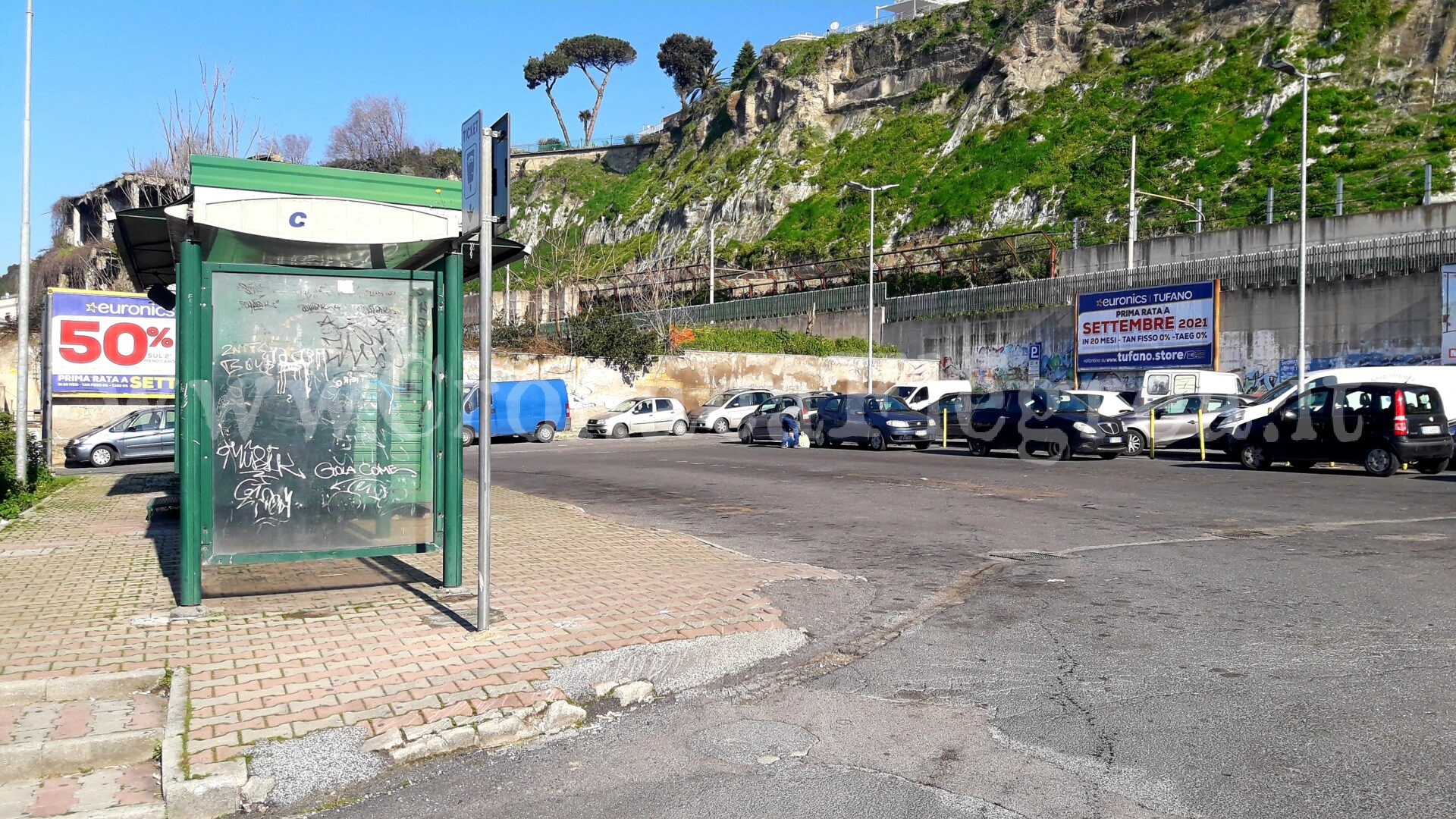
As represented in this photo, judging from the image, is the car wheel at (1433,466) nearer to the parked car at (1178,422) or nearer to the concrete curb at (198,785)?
the parked car at (1178,422)

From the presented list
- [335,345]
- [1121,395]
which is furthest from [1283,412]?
[335,345]

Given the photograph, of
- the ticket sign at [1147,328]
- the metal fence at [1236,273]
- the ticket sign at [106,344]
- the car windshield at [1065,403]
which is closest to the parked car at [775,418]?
the car windshield at [1065,403]

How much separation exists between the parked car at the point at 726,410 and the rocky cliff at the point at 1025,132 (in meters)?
16.5

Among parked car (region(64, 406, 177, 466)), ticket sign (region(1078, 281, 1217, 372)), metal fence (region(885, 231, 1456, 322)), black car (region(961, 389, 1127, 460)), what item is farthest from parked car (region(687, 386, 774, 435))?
parked car (region(64, 406, 177, 466))

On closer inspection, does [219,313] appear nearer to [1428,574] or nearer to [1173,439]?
[1428,574]

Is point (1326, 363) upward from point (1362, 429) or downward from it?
upward

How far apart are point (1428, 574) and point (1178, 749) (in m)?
5.48

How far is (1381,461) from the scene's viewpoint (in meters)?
18.3

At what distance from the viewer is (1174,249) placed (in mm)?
39562

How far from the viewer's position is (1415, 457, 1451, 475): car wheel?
60.0 feet

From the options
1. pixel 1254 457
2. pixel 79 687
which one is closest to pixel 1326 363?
pixel 1254 457

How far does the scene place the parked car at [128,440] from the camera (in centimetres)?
2638

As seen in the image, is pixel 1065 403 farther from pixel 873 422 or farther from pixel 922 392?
pixel 922 392

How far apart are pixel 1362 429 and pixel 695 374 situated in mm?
27790
